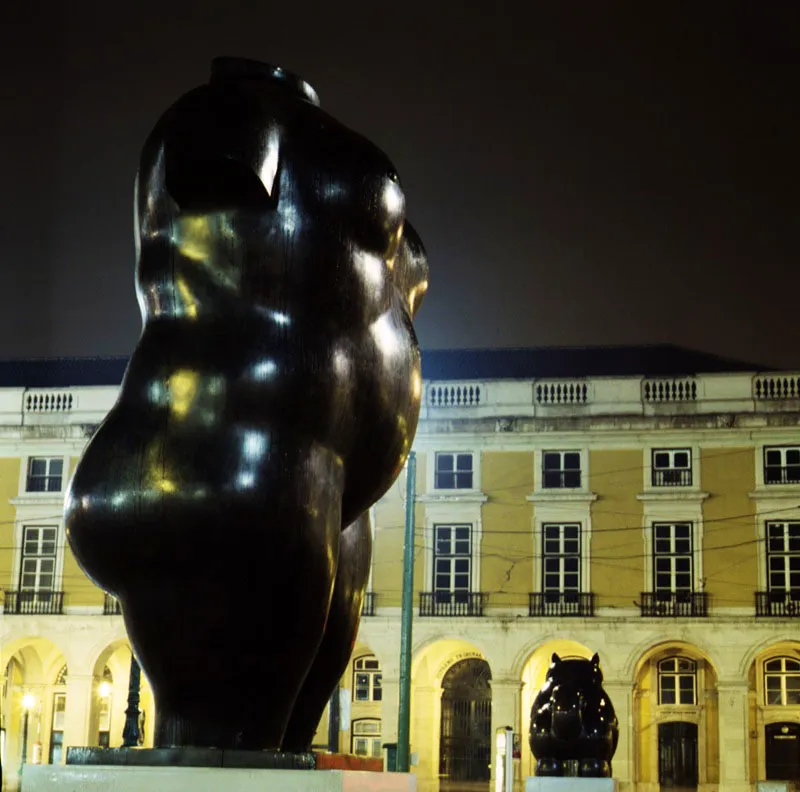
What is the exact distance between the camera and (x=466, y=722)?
35875mm

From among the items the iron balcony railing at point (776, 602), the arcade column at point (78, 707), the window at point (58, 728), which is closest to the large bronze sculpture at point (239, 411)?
the iron balcony railing at point (776, 602)

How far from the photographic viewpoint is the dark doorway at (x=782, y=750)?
33.5 metres

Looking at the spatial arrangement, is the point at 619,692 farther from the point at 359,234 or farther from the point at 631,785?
the point at 359,234

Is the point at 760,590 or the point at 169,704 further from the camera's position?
the point at 760,590

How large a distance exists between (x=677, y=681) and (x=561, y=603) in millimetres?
3363

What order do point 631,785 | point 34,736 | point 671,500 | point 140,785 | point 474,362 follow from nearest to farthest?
point 140,785 < point 631,785 < point 671,500 < point 34,736 < point 474,362

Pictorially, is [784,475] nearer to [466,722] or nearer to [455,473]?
[455,473]

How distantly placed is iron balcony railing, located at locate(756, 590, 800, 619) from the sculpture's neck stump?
29.4m

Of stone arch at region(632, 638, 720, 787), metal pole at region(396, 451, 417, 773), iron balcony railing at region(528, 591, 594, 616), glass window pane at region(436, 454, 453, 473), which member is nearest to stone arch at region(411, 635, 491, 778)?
iron balcony railing at region(528, 591, 594, 616)

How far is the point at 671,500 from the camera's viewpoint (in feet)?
113

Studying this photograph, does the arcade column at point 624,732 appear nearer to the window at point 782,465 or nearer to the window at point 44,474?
the window at point 782,465

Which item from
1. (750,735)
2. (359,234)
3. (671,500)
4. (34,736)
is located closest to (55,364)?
(34,736)

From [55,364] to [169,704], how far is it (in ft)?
129

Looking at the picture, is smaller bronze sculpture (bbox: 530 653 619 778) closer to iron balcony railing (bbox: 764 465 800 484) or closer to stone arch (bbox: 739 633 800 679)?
stone arch (bbox: 739 633 800 679)
